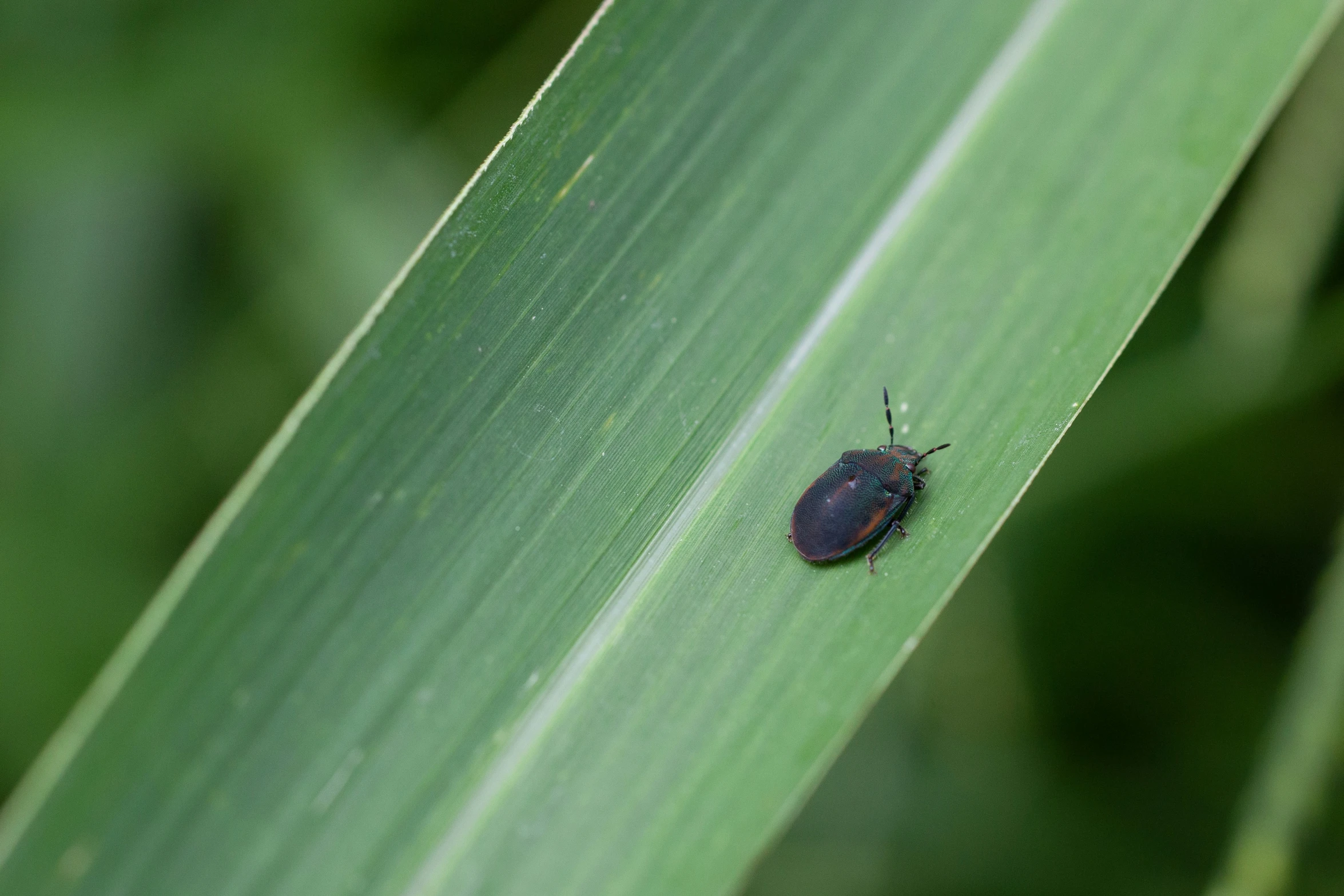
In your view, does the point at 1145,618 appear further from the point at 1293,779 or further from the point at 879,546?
the point at 879,546

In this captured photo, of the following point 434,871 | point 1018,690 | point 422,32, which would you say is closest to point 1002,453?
point 434,871

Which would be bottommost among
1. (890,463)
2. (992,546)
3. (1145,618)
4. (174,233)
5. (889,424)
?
(174,233)

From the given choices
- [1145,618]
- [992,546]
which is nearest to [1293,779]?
[1145,618]

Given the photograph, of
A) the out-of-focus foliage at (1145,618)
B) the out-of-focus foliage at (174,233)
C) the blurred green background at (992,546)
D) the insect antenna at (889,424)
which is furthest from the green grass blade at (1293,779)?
the out-of-focus foliage at (174,233)

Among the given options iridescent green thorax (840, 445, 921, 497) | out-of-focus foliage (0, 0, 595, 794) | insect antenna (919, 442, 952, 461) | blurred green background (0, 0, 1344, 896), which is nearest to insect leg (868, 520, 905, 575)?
iridescent green thorax (840, 445, 921, 497)

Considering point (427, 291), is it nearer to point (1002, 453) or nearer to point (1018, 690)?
point (1002, 453)

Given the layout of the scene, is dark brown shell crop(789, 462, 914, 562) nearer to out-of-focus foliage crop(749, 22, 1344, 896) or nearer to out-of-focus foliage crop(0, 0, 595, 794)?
out-of-focus foliage crop(749, 22, 1344, 896)
